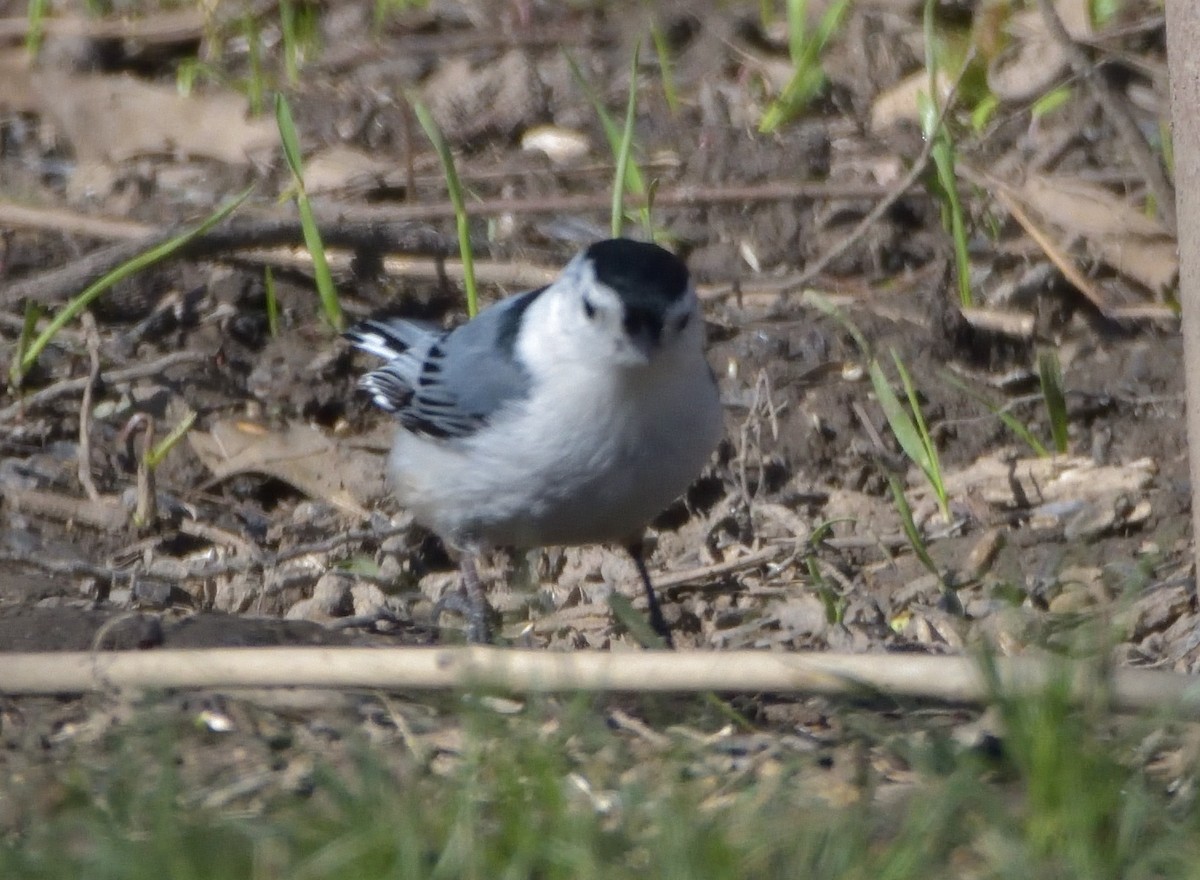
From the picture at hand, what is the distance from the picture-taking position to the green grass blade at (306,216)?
4918mm

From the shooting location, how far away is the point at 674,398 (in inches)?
160

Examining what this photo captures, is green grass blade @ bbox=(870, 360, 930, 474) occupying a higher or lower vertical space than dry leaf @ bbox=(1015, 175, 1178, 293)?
lower

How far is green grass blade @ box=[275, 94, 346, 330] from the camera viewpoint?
194 inches

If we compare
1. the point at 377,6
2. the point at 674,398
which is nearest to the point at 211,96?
the point at 377,6

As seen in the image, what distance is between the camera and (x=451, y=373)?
4543 mm

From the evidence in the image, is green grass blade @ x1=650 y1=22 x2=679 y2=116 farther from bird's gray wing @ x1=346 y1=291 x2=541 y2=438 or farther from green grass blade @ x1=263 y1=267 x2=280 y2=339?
bird's gray wing @ x1=346 y1=291 x2=541 y2=438

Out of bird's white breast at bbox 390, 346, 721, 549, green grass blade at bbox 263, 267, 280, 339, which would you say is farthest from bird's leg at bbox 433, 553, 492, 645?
green grass blade at bbox 263, 267, 280, 339

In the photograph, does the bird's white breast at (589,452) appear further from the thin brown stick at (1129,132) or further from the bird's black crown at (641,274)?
the thin brown stick at (1129,132)

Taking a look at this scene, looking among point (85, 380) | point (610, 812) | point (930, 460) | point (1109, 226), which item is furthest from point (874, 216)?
point (610, 812)

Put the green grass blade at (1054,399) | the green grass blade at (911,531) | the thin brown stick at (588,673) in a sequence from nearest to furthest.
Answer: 1. the thin brown stick at (588,673)
2. the green grass blade at (911,531)
3. the green grass blade at (1054,399)

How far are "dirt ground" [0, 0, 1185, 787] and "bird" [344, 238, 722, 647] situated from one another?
11.5 inches

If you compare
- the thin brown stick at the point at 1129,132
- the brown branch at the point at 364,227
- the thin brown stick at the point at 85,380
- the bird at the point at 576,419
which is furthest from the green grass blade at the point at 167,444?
the thin brown stick at the point at 1129,132

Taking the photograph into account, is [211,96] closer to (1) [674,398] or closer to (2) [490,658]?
(1) [674,398]

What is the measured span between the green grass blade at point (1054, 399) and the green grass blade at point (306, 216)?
1982mm
